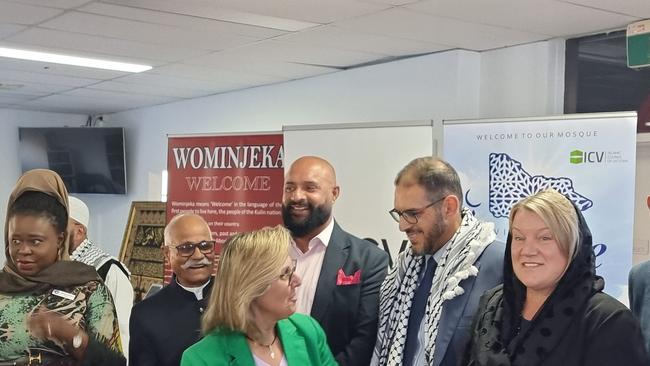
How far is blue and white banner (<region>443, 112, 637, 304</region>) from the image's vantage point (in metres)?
3.99

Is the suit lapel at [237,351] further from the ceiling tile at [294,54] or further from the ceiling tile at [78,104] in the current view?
the ceiling tile at [78,104]

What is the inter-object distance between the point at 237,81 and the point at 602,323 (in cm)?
523

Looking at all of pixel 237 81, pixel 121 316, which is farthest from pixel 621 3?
pixel 237 81

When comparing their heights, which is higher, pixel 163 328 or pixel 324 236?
pixel 324 236

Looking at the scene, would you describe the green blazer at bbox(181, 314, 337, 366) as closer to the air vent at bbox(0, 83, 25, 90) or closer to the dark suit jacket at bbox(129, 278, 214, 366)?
the dark suit jacket at bbox(129, 278, 214, 366)

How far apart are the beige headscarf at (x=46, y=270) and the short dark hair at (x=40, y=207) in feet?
A: 0.04

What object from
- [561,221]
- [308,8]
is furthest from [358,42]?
[561,221]

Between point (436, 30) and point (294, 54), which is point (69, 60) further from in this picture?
point (436, 30)

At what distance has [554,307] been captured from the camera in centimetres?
198

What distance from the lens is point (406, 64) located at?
547cm

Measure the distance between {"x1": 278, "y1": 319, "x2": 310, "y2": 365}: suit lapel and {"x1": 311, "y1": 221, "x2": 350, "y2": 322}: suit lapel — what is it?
1.94ft

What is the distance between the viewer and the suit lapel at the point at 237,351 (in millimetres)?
2139

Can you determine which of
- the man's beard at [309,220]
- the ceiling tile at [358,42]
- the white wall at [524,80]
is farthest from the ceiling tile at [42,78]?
the man's beard at [309,220]

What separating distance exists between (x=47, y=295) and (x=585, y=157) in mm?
2862
